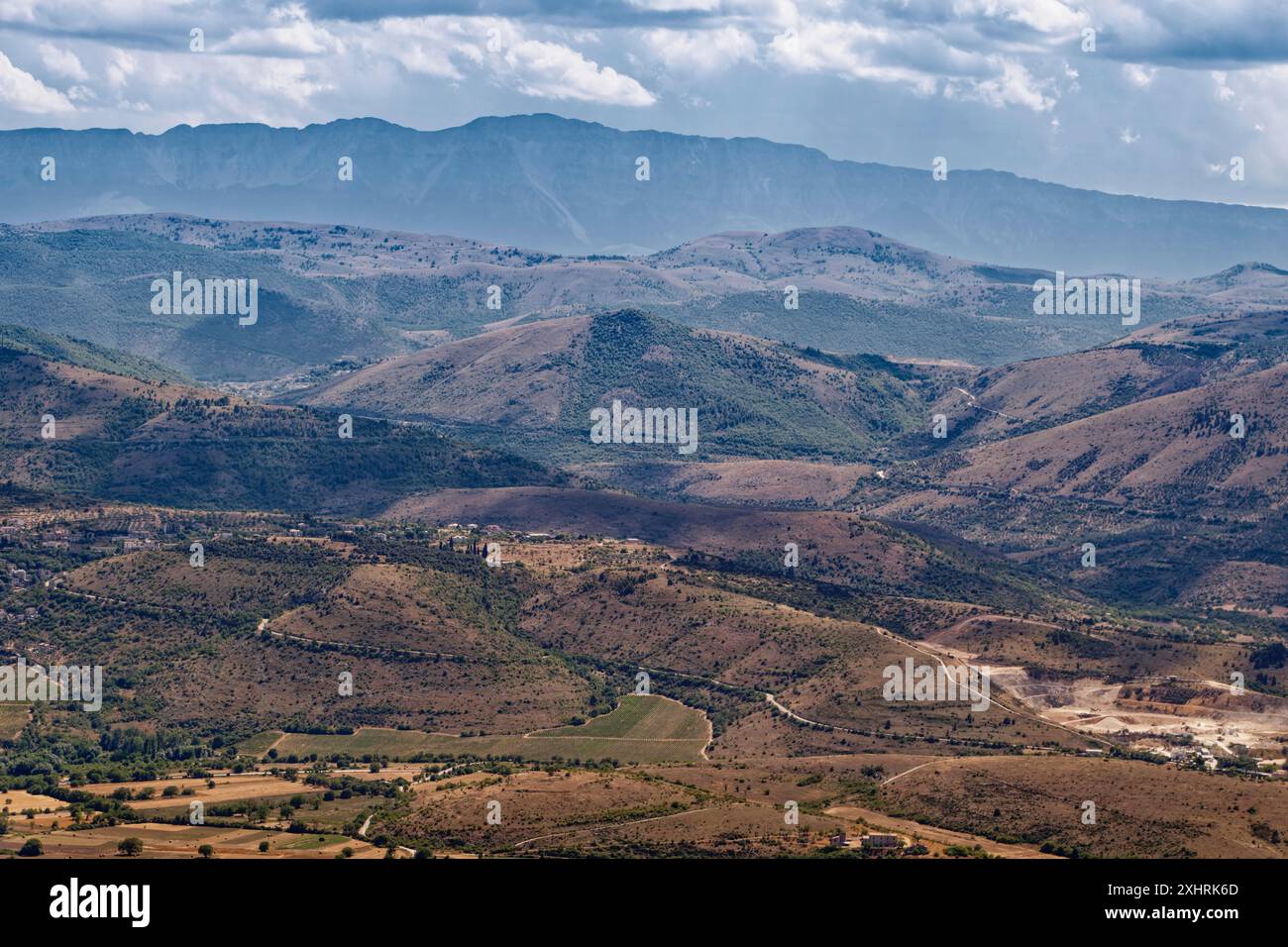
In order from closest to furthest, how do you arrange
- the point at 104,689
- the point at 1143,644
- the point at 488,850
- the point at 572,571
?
the point at 488,850 < the point at 104,689 < the point at 1143,644 < the point at 572,571

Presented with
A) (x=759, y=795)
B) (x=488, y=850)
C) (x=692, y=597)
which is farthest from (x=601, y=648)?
(x=488, y=850)

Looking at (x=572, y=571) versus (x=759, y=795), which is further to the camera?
(x=572, y=571)

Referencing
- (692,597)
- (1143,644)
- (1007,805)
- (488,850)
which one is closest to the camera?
(488,850)

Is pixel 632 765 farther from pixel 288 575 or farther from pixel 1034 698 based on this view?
pixel 288 575

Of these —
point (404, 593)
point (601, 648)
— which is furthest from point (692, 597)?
point (404, 593)

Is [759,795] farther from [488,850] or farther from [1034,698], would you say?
[1034,698]
